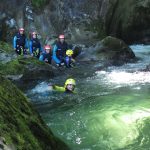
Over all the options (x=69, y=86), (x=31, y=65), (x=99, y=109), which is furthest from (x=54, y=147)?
(x=31, y=65)

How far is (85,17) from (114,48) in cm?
622

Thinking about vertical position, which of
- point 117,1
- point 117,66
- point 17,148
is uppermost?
point 117,1

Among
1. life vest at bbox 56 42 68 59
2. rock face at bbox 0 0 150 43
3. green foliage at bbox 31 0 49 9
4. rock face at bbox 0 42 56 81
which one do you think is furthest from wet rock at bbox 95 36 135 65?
green foliage at bbox 31 0 49 9

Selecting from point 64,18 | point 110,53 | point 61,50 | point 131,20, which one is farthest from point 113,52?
point 64,18

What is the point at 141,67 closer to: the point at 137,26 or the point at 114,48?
the point at 114,48

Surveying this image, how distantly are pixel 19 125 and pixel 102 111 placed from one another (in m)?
4.79

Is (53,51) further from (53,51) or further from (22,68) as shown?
(22,68)

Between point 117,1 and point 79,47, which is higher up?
point 117,1

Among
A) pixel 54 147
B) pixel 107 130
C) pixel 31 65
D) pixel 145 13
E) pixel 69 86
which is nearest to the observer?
pixel 54 147

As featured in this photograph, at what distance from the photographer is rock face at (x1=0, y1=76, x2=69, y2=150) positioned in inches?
138

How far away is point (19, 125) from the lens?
385 cm

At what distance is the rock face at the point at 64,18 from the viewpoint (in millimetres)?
22467

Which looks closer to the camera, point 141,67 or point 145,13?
point 141,67

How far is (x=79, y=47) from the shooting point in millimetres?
18953
